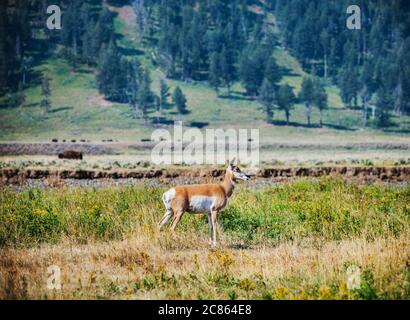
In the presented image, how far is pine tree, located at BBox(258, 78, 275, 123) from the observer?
12390 centimetres

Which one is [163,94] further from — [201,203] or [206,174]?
[201,203]

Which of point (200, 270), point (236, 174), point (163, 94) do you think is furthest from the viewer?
point (163, 94)

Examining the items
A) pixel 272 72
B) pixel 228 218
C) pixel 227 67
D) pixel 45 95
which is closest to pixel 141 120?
pixel 45 95

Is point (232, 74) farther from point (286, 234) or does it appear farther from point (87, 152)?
point (286, 234)

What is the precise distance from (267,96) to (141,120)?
25.6 metres

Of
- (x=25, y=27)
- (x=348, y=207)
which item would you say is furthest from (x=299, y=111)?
(x=348, y=207)

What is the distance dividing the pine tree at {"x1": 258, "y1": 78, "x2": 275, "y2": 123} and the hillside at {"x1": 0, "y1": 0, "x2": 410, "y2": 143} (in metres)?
1.63

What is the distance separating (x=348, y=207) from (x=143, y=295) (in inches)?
338

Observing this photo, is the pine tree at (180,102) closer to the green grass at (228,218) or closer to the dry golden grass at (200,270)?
the green grass at (228,218)

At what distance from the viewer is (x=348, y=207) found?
17172mm

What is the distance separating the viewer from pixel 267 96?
128 meters

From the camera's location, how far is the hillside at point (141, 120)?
10524 cm

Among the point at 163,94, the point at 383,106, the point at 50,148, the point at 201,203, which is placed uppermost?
the point at 201,203

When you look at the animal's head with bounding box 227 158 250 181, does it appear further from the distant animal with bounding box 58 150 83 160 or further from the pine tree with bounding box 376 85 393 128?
the pine tree with bounding box 376 85 393 128
